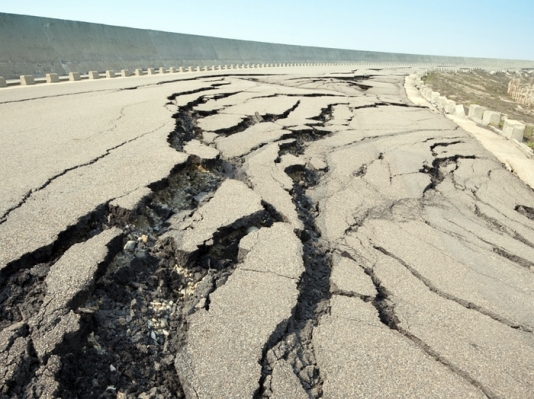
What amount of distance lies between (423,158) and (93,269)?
416 centimetres

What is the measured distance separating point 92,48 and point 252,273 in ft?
55.5

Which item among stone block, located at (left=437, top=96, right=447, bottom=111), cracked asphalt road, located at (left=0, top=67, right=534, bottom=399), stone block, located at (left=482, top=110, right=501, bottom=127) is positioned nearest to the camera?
cracked asphalt road, located at (left=0, top=67, right=534, bottom=399)

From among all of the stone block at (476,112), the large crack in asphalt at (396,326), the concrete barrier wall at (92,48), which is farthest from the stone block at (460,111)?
the concrete barrier wall at (92,48)

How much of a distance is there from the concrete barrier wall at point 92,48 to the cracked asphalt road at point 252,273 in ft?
34.7

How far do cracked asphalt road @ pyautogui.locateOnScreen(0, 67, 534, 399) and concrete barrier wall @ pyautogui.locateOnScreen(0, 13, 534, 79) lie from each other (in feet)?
34.7

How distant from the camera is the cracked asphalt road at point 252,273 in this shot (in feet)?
5.23

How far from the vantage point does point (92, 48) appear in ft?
51.9

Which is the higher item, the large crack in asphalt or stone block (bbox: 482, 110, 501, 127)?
the large crack in asphalt

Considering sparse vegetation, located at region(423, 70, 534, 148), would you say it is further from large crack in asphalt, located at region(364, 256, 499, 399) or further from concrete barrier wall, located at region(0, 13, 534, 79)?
concrete barrier wall, located at region(0, 13, 534, 79)

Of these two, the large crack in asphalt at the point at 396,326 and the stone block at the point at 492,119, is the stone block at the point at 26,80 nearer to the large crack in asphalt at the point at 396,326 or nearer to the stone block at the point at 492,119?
the large crack in asphalt at the point at 396,326

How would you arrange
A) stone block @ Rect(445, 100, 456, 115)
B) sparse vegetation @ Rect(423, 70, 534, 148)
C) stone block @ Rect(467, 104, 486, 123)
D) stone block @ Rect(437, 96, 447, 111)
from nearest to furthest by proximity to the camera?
stone block @ Rect(467, 104, 486, 123) → stone block @ Rect(445, 100, 456, 115) → stone block @ Rect(437, 96, 447, 111) → sparse vegetation @ Rect(423, 70, 534, 148)

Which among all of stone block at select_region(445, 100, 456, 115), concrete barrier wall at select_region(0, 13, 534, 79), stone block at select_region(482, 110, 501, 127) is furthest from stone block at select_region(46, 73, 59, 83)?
stone block at select_region(482, 110, 501, 127)

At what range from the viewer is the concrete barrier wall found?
12.6 m

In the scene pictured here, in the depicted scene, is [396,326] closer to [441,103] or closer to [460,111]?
[460,111]
